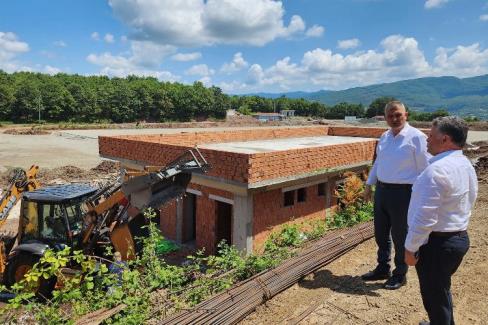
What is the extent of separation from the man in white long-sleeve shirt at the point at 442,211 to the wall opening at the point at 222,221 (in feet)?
27.3

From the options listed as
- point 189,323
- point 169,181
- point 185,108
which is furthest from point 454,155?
point 185,108

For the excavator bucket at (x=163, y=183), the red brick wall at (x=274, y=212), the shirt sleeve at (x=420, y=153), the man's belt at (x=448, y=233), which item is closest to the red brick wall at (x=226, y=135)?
the red brick wall at (x=274, y=212)

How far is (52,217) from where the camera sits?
7645mm

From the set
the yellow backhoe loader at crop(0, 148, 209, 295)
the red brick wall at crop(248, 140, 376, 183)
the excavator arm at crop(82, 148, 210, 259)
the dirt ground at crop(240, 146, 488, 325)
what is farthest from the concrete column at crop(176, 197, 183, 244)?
the dirt ground at crop(240, 146, 488, 325)

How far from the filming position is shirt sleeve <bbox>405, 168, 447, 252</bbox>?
3.09 meters

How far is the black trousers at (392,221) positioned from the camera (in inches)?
180

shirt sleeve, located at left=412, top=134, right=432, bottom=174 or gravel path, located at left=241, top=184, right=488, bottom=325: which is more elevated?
shirt sleeve, located at left=412, top=134, right=432, bottom=174

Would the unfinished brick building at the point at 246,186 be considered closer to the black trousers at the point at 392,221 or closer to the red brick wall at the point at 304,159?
the red brick wall at the point at 304,159

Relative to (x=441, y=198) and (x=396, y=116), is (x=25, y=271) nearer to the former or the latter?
(x=396, y=116)

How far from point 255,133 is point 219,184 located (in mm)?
10358

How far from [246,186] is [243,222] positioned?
1.14 metres

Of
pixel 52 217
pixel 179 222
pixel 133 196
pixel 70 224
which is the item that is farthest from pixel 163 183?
pixel 179 222

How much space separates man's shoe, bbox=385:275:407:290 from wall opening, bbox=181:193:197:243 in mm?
8408

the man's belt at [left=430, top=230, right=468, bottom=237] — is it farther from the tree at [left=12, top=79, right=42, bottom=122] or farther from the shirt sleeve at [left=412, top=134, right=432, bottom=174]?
the tree at [left=12, top=79, right=42, bottom=122]
